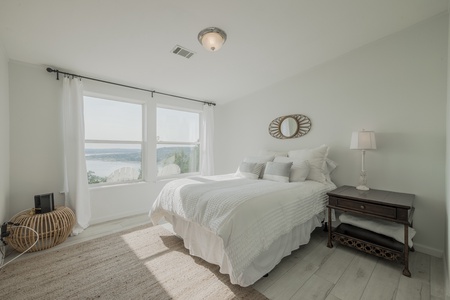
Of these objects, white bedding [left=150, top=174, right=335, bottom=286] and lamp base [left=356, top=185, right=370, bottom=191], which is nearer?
white bedding [left=150, top=174, right=335, bottom=286]

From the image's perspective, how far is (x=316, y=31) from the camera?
7.05 feet

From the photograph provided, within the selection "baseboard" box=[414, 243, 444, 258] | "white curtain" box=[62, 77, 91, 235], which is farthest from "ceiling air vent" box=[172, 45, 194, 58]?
"baseboard" box=[414, 243, 444, 258]

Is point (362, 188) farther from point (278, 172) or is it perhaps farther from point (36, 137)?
point (36, 137)

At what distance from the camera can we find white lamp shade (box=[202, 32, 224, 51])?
2068 mm

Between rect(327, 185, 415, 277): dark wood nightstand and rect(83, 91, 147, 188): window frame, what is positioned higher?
rect(83, 91, 147, 188): window frame

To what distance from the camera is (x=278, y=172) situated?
8.38 ft

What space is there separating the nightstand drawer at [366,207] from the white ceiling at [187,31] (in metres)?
1.95

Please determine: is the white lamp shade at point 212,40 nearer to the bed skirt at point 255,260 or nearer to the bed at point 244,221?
the bed at point 244,221

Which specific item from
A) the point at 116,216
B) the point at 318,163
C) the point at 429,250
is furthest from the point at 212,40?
the point at 429,250

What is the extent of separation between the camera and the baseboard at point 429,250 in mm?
1942

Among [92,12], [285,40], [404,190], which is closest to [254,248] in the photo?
[404,190]

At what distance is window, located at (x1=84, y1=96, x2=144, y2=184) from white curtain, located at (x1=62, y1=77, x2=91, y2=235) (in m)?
0.29

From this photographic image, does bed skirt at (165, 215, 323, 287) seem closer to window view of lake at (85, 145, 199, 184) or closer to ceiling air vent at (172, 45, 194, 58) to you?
window view of lake at (85, 145, 199, 184)

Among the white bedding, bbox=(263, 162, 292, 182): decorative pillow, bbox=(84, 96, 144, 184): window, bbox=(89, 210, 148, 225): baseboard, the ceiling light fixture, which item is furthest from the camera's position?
bbox=(84, 96, 144, 184): window
